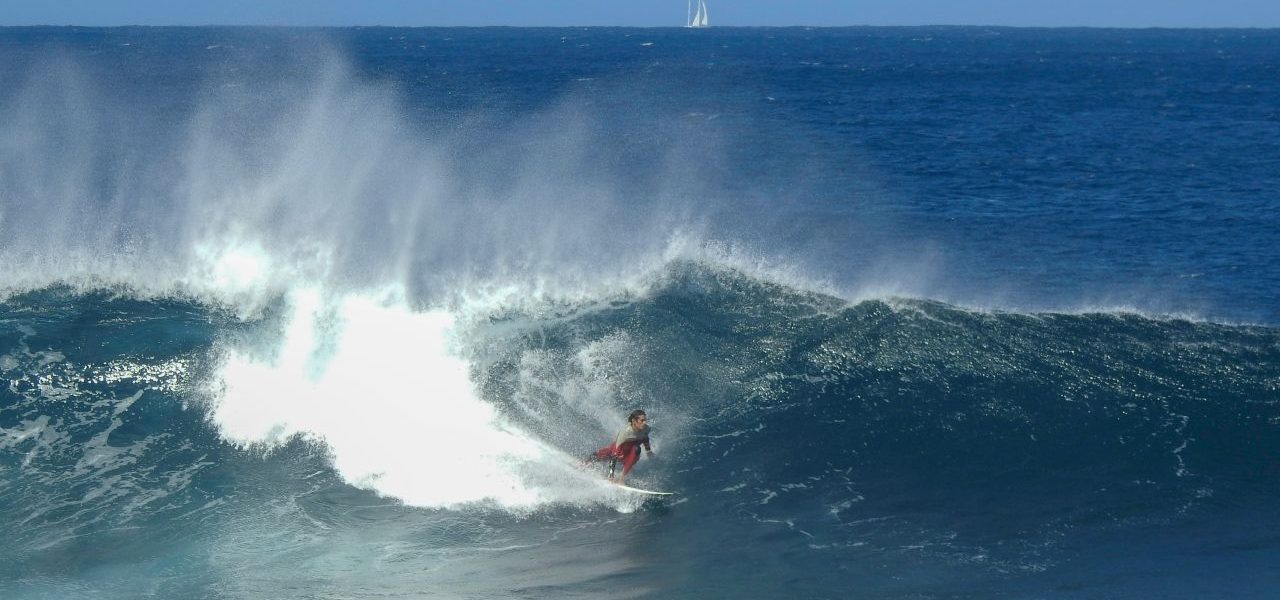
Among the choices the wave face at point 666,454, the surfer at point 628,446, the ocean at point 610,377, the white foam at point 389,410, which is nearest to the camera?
the wave face at point 666,454

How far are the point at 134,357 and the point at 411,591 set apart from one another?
30.6ft

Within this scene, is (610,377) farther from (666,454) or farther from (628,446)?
(628,446)

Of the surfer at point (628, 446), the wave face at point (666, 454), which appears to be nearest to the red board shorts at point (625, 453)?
the surfer at point (628, 446)

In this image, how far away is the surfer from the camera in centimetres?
1566

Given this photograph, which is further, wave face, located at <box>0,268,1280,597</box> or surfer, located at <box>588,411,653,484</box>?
surfer, located at <box>588,411,653,484</box>

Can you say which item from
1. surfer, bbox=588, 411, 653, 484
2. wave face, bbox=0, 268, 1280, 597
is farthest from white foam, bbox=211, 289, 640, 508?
surfer, bbox=588, 411, 653, 484

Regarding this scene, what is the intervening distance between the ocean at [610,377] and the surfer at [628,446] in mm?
393

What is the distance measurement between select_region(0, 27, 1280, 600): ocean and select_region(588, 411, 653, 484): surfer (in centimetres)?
39

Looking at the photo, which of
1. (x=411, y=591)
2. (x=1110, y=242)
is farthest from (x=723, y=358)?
(x=1110, y=242)

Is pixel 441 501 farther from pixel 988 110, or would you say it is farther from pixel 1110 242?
pixel 988 110

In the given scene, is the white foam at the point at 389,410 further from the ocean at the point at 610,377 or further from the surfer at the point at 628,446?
the surfer at the point at 628,446

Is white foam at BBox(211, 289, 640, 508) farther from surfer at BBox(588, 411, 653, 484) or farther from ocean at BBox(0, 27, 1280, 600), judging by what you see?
surfer at BBox(588, 411, 653, 484)

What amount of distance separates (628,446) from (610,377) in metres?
3.75

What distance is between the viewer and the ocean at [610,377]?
1436cm
